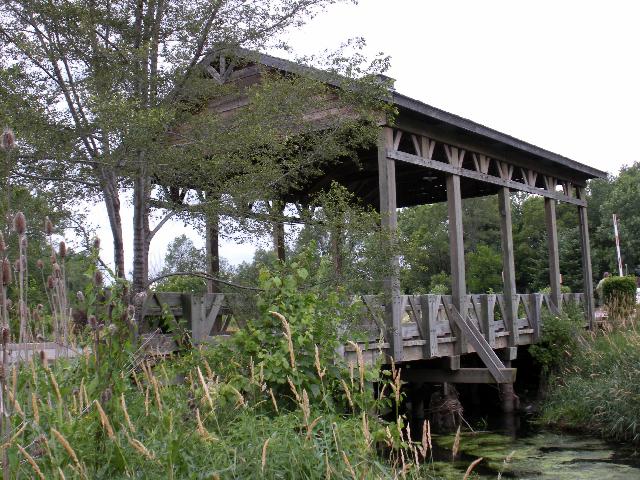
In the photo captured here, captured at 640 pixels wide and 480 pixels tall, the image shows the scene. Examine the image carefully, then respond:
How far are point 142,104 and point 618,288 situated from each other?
45.5 ft

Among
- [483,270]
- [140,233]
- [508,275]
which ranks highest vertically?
[483,270]

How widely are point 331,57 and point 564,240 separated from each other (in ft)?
119

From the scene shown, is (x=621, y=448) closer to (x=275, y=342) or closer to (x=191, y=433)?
(x=275, y=342)

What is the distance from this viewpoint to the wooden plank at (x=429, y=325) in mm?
11102

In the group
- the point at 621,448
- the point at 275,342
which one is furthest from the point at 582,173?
the point at 275,342

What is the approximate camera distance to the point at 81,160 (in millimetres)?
8008

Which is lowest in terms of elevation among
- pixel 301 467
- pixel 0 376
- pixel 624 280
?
pixel 301 467

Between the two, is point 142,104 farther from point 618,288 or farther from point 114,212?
point 618,288

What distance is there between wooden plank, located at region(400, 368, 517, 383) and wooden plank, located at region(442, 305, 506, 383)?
4.0 inches

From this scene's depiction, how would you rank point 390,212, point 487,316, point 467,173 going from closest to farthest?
1. point 390,212
2. point 467,173
3. point 487,316

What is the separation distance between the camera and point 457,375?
12.1m

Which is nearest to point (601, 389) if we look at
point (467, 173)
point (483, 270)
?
point (467, 173)

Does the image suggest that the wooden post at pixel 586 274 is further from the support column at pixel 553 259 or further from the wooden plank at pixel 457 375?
the wooden plank at pixel 457 375

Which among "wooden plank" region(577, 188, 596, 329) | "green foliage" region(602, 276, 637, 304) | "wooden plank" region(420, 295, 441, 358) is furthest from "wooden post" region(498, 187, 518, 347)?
"green foliage" region(602, 276, 637, 304)
